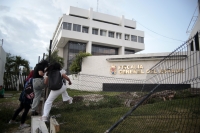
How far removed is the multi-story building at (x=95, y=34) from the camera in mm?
27969

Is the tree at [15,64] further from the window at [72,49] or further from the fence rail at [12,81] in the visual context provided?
the window at [72,49]

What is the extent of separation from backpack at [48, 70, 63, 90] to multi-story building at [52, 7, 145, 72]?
80.6ft

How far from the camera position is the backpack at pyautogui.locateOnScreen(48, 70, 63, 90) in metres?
3.41

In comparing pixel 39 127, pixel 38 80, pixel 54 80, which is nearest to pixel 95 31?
pixel 38 80

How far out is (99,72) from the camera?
612 inches

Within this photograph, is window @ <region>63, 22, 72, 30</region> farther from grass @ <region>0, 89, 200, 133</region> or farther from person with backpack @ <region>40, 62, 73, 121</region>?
person with backpack @ <region>40, 62, 73, 121</region>

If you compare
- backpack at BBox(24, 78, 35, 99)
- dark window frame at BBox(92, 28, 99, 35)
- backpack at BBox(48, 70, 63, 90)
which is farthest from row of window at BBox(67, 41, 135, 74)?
backpack at BBox(48, 70, 63, 90)

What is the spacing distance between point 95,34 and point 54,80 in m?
27.5

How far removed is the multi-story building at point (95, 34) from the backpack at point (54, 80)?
24563 mm

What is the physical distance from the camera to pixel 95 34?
3003 cm

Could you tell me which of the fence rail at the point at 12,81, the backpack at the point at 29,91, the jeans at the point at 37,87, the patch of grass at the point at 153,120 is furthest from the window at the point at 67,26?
the patch of grass at the point at 153,120

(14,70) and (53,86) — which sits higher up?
(14,70)

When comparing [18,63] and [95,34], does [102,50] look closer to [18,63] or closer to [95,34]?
[95,34]

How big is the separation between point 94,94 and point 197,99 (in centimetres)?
405
